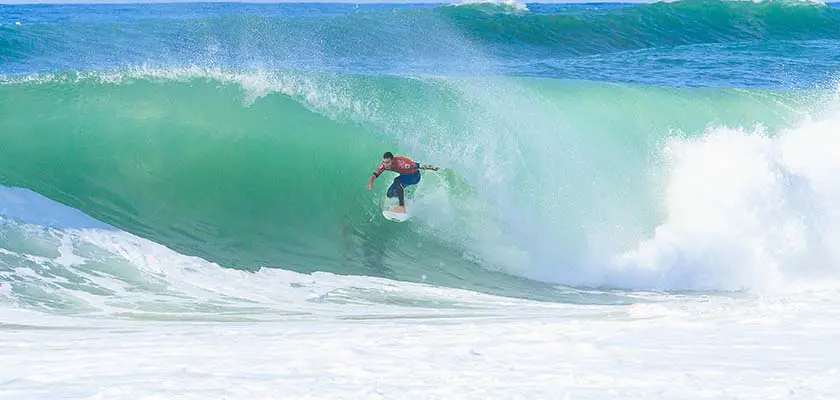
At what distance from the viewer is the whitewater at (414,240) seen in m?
4.49

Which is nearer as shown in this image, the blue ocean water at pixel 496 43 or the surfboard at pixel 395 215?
the surfboard at pixel 395 215

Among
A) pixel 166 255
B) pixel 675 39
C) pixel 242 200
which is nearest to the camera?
pixel 166 255

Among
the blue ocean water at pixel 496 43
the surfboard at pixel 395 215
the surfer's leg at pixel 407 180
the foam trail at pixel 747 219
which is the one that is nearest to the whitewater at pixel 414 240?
the foam trail at pixel 747 219

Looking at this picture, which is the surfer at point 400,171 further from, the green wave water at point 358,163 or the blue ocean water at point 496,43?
the blue ocean water at point 496,43

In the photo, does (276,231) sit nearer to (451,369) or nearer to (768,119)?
(451,369)

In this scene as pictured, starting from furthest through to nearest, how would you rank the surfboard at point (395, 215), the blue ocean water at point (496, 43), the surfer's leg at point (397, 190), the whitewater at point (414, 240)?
1. the blue ocean water at point (496, 43)
2. the surfboard at point (395, 215)
3. the surfer's leg at point (397, 190)
4. the whitewater at point (414, 240)

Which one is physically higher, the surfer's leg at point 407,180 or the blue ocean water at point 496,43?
the blue ocean water at point 496,43

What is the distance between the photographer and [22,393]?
415 centimetres

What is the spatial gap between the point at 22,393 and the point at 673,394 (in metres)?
3.00

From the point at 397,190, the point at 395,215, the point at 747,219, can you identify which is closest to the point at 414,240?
the point at 395,215

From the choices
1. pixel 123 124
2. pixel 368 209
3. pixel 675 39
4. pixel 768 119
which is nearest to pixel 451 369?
pixel 368 209

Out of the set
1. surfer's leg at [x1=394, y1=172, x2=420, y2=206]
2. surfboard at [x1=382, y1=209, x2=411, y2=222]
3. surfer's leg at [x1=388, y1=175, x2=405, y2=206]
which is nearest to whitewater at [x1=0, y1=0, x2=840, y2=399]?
surfboard at [x1=382, y1=209, x2=411, y2=222]

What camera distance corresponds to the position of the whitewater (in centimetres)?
449

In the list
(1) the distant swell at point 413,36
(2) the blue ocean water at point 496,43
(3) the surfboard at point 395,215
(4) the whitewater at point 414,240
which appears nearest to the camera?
(4) the whitewater at point 414,240
